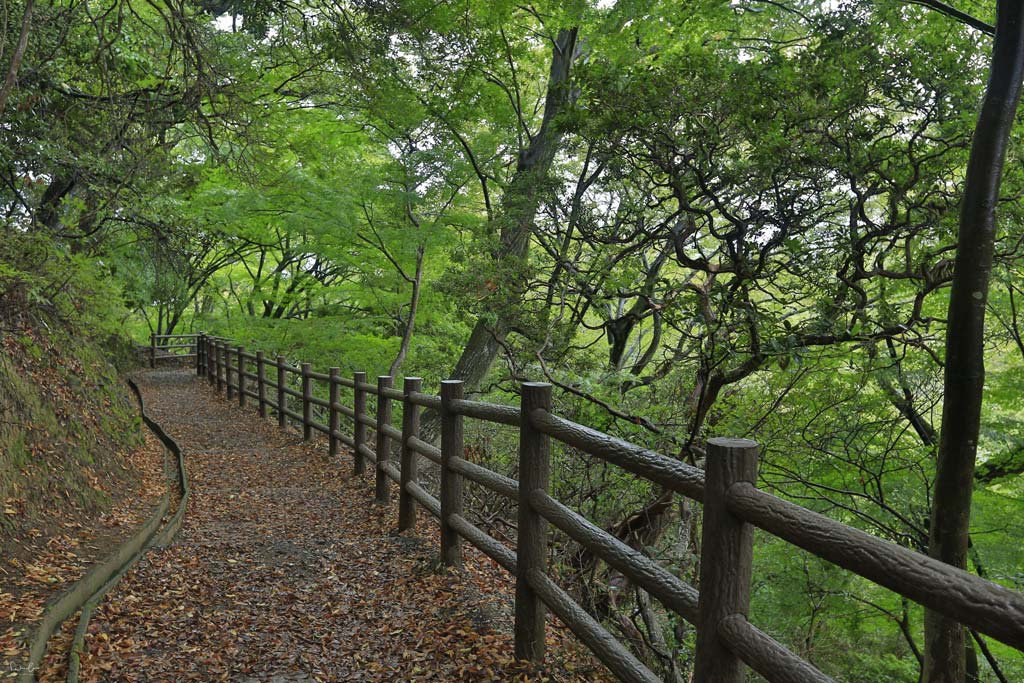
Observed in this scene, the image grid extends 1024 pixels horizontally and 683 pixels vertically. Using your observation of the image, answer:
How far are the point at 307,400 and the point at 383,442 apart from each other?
3314 millimetres

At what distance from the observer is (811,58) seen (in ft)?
16.2

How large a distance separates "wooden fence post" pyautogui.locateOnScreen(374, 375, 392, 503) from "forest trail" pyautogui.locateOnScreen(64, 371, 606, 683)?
0.17 metres

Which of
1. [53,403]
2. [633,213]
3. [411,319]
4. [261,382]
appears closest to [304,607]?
[53,403]

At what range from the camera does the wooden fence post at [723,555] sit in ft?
6.73

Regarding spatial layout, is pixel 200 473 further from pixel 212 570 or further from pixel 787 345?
pixel 787 345

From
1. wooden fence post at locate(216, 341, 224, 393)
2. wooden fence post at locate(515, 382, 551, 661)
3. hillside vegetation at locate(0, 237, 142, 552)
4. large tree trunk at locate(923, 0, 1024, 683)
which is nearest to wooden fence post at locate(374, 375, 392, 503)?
hillside vegetation at locate(0, 237, 142, 552)

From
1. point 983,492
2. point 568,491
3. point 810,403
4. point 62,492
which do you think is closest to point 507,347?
point 568,491

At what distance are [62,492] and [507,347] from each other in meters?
4.76

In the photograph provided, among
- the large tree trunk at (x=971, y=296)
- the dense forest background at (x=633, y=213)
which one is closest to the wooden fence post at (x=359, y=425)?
the dense forest background at (x=633, y=213)

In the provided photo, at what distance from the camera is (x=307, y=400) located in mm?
9680

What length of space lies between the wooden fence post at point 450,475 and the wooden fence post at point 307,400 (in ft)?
17.4

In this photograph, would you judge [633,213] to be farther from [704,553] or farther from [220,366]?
[220,366]

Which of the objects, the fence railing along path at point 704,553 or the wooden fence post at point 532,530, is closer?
the fence railing along path at point 704,553

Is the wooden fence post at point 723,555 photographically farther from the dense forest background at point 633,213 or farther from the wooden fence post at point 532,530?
the dense forest background at point 633,213
